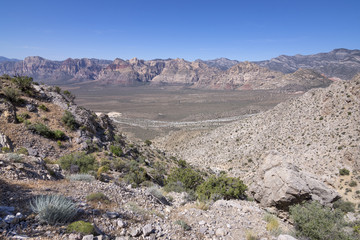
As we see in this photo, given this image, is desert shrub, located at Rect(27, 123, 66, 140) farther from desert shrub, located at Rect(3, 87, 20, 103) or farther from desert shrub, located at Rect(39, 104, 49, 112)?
desert shrub, located at Rect(3, 87, 20, 103)

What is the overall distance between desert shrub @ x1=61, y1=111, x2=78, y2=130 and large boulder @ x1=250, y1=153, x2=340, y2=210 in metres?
15.4

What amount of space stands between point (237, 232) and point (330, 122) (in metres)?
30.3

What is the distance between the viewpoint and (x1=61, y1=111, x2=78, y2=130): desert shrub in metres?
17.2

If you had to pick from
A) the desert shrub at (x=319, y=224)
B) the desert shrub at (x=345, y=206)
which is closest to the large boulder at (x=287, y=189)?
the desert shrub at (x=319, y=224)

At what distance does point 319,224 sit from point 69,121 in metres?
Result: 18.3

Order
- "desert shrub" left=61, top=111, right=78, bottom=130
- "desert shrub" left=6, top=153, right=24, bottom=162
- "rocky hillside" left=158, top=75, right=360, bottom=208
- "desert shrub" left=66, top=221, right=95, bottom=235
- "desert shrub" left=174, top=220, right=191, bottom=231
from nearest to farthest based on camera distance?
1. "desert shrub" left=66, top=221, right=95, bottom=235
2. "desert shrub" left=174, top=220, right=191, bottom=231
3. "desert shrub" left=6, top=153, right=24, bottom=162
4. "rocky hillside" left=158, top=75, right=360, bottom=208
5. "desert shrub" left=61, top=111, right=78, bottom=130

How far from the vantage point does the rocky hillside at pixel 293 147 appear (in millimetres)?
10922

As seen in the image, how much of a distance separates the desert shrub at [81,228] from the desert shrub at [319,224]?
7.00m

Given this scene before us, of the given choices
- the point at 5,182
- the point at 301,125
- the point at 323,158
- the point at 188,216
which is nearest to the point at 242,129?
the point at 301,125

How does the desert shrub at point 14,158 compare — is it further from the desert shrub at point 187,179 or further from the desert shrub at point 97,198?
the desert shrub at point 187,179

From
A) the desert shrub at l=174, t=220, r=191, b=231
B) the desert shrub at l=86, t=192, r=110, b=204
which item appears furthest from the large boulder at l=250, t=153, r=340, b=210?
the desert shrub at l=86, t=192, r=110, b=204

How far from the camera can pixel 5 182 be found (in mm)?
6184

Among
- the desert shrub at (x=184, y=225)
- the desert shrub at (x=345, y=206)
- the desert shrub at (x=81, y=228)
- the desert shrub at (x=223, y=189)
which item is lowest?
the desert shrub at (x=345, y=206)

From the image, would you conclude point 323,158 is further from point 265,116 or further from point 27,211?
point 27,211
